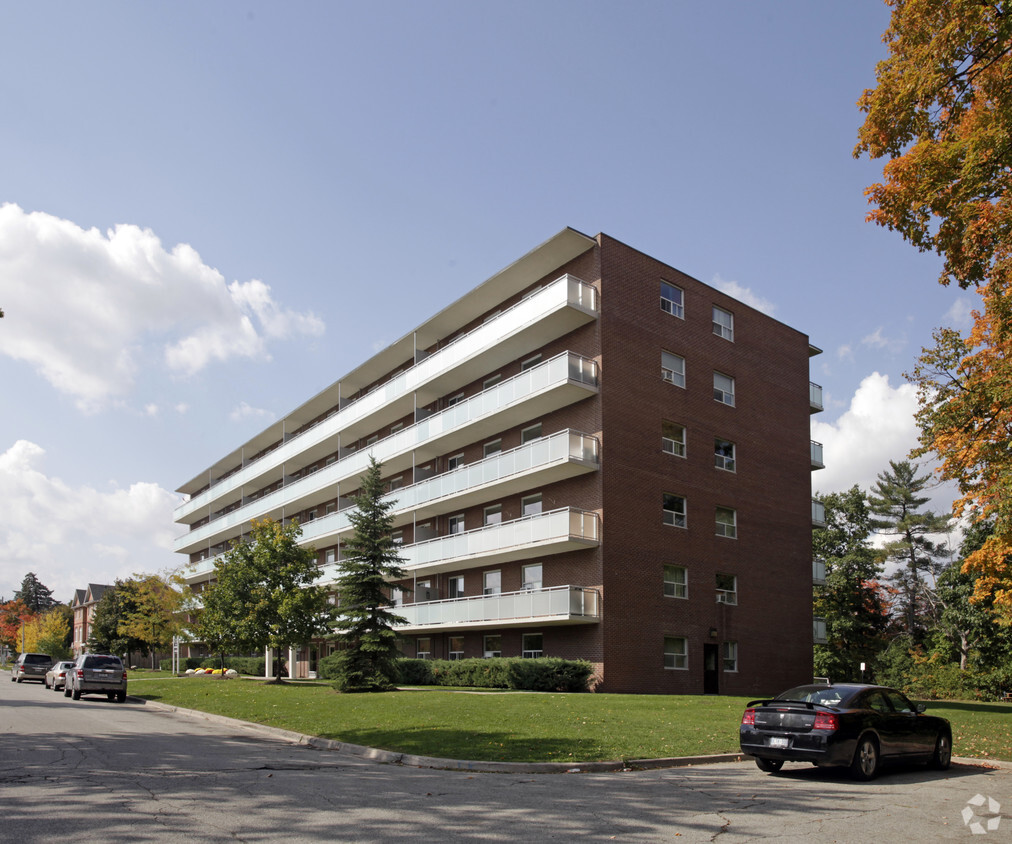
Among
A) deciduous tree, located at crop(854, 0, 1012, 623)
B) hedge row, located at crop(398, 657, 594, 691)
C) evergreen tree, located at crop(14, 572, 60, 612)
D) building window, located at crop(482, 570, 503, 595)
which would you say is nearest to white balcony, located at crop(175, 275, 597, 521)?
building window, located at crop(482, 570, 503, 595)

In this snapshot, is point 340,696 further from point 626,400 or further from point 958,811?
point 958,811

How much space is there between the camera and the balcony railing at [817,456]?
41.0 meters

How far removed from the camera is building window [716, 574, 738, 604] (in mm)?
34344

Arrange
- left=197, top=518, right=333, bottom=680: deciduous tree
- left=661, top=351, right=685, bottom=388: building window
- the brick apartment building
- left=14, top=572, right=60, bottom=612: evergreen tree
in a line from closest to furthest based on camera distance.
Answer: the brick apartment building → left=661, top=351, right=685, bottom=388: building window → left=197, top=518, right=333, bottom=680: deciduous tree → left=14, top=572, right=60, bottom=612: evergreen tree

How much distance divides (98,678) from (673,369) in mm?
24264

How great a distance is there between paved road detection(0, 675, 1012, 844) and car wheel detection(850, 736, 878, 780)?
1.04 ft

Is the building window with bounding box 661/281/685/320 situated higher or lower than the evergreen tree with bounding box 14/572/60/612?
higher

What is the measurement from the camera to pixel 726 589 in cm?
3478

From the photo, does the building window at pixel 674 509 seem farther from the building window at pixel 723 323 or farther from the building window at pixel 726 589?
the building window at pixel 723 323

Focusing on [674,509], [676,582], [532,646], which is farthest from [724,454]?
[532,646]

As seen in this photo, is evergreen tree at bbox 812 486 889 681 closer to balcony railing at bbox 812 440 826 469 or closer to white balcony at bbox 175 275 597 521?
balcony railing at bbox 812 440 826 469

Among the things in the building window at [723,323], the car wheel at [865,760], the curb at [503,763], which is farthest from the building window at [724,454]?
the car wheel at [865,760]

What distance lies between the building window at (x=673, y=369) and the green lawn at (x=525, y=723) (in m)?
12.6

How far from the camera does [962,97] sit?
45.5ft
